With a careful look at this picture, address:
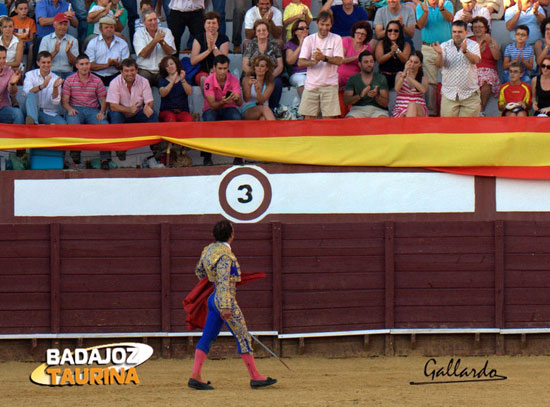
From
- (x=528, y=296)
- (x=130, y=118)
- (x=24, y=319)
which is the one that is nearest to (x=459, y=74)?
(x=528, y=296)

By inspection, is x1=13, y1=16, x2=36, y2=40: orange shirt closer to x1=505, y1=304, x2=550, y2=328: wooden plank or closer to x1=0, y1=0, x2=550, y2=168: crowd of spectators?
x1=0, y1=0, x2=550, y2=168: crowd of spectators

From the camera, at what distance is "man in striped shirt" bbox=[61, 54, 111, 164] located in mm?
10492

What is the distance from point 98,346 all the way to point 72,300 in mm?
496

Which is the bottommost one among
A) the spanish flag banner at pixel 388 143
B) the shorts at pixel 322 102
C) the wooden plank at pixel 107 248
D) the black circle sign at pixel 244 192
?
the wooden plank at pixel 107 248

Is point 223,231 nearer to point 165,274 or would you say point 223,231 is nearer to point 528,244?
point 165,274

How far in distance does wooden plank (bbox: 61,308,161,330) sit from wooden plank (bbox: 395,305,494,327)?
2335 millimetres

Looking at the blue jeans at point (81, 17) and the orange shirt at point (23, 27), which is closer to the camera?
the orange shirt at point (23, 27)

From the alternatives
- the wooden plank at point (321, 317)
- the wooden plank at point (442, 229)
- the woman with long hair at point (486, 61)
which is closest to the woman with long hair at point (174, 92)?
the wooden plank at point (321, 317)

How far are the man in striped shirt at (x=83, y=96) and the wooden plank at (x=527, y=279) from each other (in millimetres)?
4229

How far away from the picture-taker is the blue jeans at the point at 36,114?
408 inches

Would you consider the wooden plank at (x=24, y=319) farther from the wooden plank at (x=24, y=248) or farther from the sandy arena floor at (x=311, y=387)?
the wooden plank at (x=24, y=248)

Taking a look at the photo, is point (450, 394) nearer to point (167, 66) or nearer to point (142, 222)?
point (142, 222)

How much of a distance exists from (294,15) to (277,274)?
10.4ft

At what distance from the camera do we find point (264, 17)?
11.4 m
